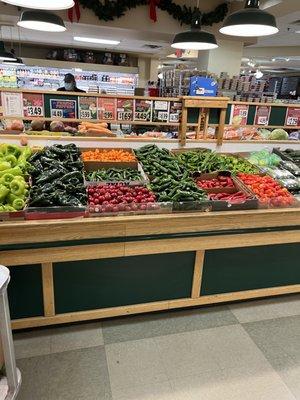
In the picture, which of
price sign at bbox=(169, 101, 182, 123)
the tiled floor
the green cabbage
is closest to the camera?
the tiled floor

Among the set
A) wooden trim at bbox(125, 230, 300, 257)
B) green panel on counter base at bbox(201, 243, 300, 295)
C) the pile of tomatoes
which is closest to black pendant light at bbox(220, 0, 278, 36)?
the pile of tomatoes

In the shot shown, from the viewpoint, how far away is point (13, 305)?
234 cm

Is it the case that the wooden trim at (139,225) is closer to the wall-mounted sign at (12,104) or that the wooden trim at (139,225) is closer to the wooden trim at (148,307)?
the wooden trim at (148,307)

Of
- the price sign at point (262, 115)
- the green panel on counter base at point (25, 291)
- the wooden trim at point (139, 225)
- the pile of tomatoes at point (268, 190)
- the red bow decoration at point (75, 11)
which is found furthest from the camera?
the red bow decoration at point (75, 11)

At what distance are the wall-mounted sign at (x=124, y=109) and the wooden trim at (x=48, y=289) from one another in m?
1.97

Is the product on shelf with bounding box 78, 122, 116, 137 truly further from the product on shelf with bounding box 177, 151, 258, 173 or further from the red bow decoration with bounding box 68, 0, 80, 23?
the red bow decoration with bounding box 68, 0, 80, 23

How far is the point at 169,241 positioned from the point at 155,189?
0.51m

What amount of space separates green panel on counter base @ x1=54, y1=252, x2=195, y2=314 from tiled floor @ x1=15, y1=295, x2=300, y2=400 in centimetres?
22

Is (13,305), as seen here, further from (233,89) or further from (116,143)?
(233,89)

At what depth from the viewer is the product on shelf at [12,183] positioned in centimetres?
227

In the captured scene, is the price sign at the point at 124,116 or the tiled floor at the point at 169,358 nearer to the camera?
the tiled floor at the point at 169,358

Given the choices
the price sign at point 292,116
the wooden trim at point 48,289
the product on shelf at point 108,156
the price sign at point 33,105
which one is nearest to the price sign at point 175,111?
the product on shelf at point 108,156

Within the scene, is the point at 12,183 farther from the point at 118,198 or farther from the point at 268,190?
the point at 268,190

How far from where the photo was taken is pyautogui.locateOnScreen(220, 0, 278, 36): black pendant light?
267cm
